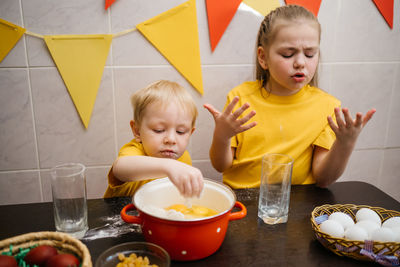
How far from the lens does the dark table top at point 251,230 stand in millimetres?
674

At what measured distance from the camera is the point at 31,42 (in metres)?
1.36

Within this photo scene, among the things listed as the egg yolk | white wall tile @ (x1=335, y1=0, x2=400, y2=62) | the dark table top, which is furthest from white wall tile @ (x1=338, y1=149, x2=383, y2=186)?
the egg yolk

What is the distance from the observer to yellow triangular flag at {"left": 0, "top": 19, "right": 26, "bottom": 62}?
133cm

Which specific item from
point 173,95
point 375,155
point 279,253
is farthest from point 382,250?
point 375,155

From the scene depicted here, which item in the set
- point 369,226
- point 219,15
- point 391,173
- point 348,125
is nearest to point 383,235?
point 369,226

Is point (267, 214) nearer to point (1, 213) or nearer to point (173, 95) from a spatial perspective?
point (173, 95)

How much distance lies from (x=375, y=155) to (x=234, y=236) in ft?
4.48

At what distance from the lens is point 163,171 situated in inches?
30.0

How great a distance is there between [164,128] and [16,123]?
840 millimetres

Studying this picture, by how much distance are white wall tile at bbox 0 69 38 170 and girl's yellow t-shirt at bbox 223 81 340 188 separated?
96 centimetres

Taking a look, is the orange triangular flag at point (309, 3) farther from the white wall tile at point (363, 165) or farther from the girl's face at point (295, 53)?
the white wall tile at point (363, 165)

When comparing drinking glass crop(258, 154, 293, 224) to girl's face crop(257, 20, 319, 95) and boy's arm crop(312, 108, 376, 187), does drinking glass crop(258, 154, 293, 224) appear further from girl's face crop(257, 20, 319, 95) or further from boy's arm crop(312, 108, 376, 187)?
girl's face crop(257, 20, 319, 95)

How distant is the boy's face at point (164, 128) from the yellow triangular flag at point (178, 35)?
50 cm

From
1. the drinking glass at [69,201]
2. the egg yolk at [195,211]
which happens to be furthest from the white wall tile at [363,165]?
the drinking glass at [69,201]
